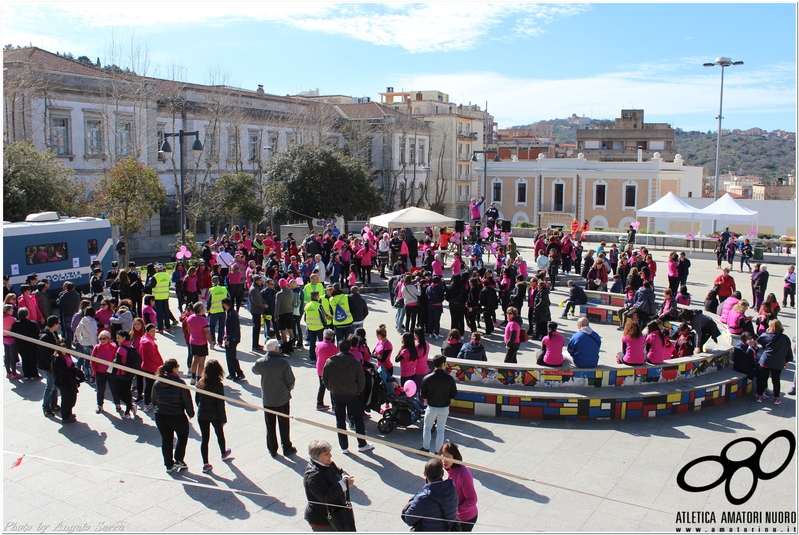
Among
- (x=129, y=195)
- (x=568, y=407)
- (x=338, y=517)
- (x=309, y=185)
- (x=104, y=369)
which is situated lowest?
(x=568, y=407)

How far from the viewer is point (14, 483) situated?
7.50 meters

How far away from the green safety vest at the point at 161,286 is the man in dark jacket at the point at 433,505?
9582mm

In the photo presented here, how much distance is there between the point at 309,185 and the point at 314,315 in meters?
22.6

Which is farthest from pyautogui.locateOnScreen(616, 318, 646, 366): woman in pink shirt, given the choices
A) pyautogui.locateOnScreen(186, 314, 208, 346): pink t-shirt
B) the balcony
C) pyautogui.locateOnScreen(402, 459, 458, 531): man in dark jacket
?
the balcony

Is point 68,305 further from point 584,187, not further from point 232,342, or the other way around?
point 584,187

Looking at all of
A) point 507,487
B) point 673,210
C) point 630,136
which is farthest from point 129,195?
point 630,136

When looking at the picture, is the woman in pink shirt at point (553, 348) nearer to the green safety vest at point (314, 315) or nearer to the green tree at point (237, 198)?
the green safety vest at point (314, 315)

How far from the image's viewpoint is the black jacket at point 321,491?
5.55 metres

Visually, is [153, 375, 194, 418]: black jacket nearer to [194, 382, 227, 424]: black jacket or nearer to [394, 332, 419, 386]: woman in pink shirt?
[194, 382, 227, 424]: black jacket

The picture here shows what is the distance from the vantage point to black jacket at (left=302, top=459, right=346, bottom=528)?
18.2ft

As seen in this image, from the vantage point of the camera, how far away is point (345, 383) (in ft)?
27.0

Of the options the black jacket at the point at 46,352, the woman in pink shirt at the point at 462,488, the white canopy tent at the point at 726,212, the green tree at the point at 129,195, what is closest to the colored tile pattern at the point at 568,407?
the woman in pink shirt at the point at 462,488

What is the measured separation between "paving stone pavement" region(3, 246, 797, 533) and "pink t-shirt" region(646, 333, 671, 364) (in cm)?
97

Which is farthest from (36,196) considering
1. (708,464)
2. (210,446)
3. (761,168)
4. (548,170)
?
(761,168)
